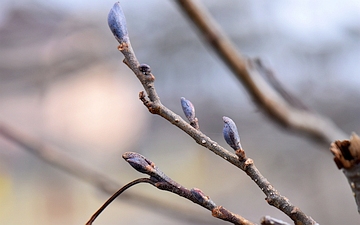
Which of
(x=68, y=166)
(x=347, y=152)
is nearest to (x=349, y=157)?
(x=347, y=152)

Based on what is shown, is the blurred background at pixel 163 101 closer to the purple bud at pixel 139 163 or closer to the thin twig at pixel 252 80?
the thin twig at pixel 252 80

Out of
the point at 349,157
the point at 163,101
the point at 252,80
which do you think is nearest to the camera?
the point at 349,157

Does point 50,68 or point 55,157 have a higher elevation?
point 50,68

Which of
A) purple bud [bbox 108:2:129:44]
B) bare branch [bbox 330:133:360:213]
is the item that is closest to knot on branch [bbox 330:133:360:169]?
bare branch [bbox 330:133:360:213]

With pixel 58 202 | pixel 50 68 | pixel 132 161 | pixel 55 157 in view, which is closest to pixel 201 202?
pixel 132 161

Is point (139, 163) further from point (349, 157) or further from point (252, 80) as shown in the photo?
point (252, 80)

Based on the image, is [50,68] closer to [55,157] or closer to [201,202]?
[55,157]
